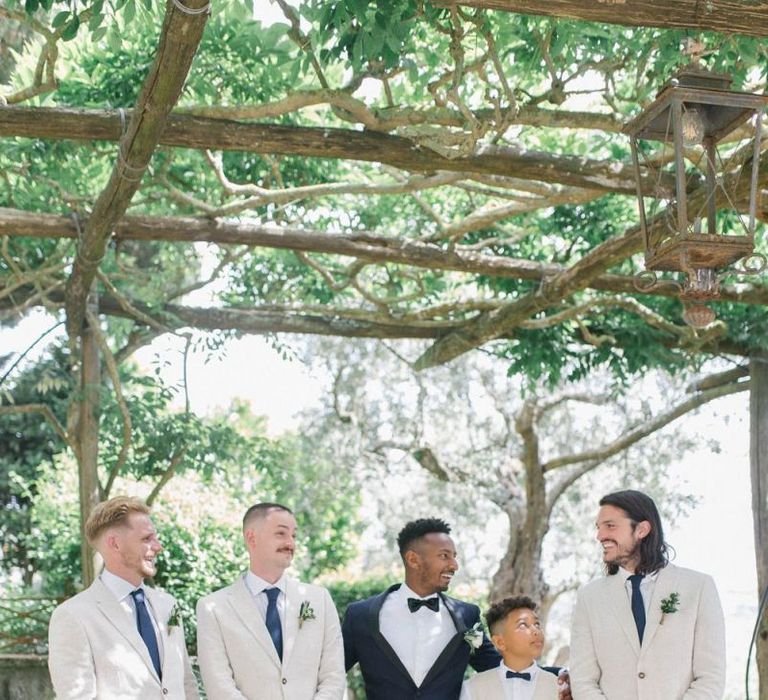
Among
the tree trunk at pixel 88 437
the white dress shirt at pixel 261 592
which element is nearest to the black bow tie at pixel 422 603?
the white dress shirt at pixel 261 592

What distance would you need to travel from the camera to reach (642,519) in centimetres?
458

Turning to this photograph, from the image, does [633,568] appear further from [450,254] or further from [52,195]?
[52,195]

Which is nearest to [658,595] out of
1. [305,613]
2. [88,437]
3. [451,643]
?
[451,643]

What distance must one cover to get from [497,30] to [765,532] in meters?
5.30

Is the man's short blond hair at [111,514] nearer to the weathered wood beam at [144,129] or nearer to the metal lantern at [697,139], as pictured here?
the weathered wood beam at [144,129]

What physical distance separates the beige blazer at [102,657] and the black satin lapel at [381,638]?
0.84m

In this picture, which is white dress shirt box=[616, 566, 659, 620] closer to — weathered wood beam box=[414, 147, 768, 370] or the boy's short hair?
the boy's short hair

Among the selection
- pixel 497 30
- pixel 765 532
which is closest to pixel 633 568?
pixel 497 30

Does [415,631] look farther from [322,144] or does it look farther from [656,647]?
[322,144]

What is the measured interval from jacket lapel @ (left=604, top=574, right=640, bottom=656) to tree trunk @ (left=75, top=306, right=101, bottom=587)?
14.2 feet

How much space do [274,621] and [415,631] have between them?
60cm

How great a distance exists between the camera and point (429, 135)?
18.9 ft

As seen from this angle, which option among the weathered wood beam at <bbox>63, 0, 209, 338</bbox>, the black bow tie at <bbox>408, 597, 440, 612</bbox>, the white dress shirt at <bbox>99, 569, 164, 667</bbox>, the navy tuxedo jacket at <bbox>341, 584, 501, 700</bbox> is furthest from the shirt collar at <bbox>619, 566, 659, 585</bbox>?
the weathered wood beam at <bbox>63, 0, 209, 338</bbox>

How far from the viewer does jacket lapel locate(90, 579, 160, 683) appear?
444cm
